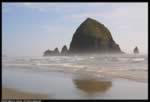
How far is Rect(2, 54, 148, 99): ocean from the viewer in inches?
227

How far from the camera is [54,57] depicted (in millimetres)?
6613

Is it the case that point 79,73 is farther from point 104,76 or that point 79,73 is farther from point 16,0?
point 16,0

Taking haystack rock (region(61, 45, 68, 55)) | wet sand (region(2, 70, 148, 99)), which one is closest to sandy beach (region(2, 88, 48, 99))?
wet sand (region(2, 70, 148, 99))

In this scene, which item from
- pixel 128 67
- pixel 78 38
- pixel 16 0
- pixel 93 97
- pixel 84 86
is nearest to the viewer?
pixel 16 0

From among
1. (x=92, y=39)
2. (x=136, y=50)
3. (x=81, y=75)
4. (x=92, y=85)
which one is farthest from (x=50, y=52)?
(x=136, y=50)

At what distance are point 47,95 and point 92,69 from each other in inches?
54.7

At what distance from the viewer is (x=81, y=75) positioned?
6.60 metres

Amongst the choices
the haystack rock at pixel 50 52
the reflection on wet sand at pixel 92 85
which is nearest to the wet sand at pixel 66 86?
the reflection on wet sand at pixel 92 85

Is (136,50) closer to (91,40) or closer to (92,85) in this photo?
(91,40)

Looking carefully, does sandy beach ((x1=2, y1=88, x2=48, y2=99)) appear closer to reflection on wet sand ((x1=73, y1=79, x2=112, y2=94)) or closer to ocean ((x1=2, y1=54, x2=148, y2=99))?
ocean ((x1=2, y1=54, x2=148, y2=99))

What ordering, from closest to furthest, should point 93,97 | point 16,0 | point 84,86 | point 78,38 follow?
point 16,0, point 93,97, point 84,86, point 78,38

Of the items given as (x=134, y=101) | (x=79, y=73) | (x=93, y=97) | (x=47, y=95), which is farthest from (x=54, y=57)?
(x=134, y=101)

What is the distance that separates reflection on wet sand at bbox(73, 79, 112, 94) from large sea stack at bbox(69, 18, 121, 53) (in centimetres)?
69

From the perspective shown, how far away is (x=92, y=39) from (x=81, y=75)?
80 centimetres
